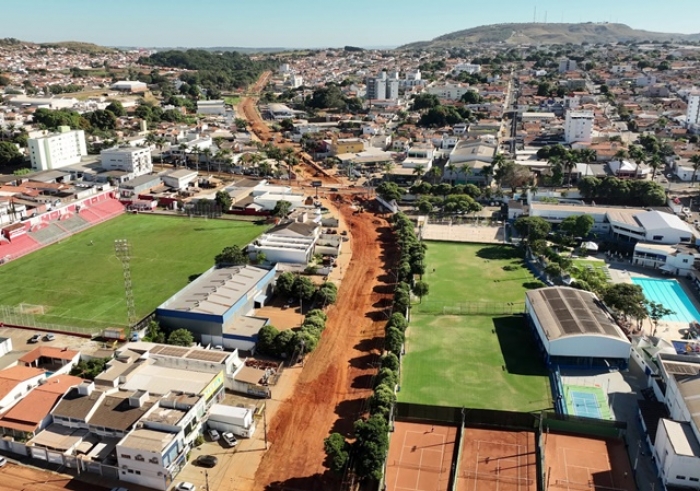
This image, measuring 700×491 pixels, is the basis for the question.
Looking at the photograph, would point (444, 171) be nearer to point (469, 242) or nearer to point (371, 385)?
point (469, 242)

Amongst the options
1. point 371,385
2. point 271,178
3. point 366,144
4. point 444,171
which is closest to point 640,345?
point 371,385

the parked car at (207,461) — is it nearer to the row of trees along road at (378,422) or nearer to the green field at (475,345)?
the row of trees along road at (378,422)

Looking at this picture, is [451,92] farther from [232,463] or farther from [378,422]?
[232,463]

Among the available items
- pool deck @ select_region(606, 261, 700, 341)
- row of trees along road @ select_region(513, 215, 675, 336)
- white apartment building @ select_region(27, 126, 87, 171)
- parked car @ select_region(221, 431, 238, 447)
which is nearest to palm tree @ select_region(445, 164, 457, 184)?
row of trees along road @ select_region(513, 215, 675, 336)

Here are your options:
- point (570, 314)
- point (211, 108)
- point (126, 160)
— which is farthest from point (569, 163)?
point (211, 108)

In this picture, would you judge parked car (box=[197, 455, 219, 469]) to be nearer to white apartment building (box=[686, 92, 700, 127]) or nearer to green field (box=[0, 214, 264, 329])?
green field (box=[0, 214, 264, 329])

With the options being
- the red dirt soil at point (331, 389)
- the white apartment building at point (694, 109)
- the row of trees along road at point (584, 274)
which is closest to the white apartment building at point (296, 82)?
the white apartment building at point (694, 109)
